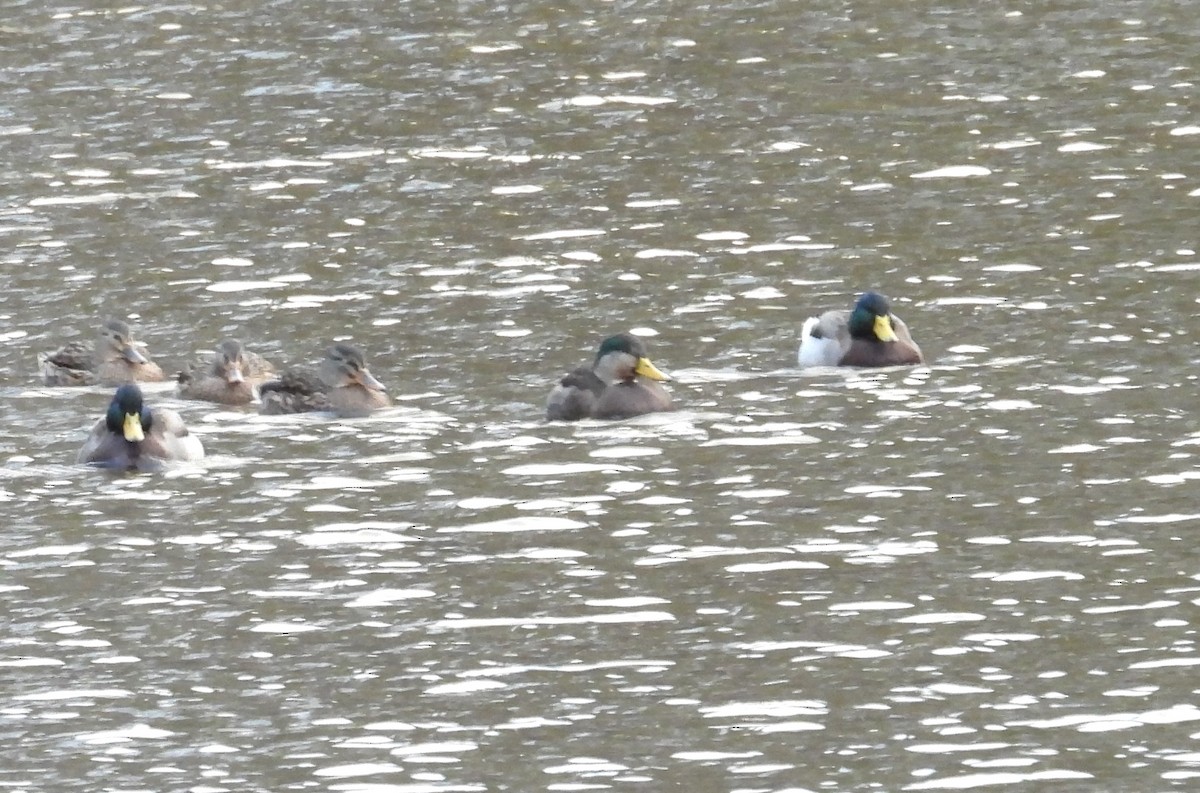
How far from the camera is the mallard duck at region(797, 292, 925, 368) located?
21234 mm

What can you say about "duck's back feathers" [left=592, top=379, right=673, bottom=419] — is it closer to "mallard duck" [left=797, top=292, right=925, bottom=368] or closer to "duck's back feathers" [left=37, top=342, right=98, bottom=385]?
"mallard duck" [left=797, top=292, right=925, bottom=368]

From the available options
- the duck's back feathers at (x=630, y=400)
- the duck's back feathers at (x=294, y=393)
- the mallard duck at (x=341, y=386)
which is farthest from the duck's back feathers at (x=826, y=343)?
the duck's back feathers at (x=294, y=393)

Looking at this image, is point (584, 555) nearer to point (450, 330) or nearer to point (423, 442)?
point (423, 442)

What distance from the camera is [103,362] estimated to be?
71.4 feet

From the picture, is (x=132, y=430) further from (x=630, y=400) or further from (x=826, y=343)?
(x=826, y=343)

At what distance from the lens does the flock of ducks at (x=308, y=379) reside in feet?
63.3

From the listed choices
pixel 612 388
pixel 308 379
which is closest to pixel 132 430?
pixel 308 379

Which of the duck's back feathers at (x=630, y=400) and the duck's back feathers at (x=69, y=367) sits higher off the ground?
the duck's back feathers at (x=69, y=367)

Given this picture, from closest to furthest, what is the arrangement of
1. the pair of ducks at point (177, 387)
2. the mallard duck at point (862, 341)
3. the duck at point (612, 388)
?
the pair of ducks at point (177, 387) → the duck at point (612, 388) → the mallard duck at point (862, 341)

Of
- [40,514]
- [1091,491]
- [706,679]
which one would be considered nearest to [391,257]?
[40,514]

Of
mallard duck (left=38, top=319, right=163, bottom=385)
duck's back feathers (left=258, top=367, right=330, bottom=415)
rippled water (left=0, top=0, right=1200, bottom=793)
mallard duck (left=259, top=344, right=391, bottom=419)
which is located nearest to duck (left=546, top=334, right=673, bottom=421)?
rippled water (left=0, top=0, right=1200, bottom=793)

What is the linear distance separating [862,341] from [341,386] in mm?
3995

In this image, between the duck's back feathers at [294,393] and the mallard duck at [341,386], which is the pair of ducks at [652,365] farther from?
the duck's back feathers at [294,393]

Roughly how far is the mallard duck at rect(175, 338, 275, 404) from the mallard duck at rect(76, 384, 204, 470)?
59.2 inches
